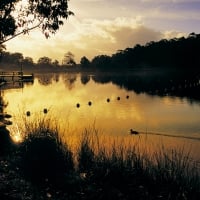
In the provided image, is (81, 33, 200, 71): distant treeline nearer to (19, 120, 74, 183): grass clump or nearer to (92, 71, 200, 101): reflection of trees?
(92, 71, 200, 101): reflection of trees

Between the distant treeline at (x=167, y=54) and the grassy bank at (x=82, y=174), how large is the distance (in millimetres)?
125701

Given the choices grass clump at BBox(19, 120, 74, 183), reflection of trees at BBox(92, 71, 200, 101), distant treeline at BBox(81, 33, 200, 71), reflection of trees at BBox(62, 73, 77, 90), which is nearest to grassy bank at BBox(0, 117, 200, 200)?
grass clump at BBox(19, 120, 74, 183)

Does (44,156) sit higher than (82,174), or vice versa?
(44,156)

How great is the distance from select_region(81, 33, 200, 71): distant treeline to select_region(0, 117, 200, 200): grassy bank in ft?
412

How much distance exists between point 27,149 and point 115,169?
333 cm

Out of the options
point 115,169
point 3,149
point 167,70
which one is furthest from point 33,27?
point 167,70

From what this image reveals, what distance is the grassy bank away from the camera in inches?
369

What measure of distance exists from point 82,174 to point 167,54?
135625 mm

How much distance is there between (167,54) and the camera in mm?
143125

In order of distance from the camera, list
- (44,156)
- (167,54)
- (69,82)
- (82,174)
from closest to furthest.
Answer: (82,174)
(44,156)
(69,82)
(167,54)

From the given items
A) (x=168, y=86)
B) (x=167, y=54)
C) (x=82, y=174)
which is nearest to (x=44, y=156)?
(x=82, y=174)

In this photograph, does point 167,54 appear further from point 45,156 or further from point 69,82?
point 45,156

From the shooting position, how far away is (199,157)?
1557 cm

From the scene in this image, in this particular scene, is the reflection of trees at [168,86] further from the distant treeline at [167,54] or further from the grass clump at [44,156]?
the distant treeline at [167,54]
